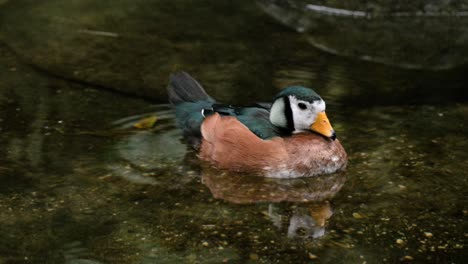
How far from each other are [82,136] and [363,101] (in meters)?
2.33

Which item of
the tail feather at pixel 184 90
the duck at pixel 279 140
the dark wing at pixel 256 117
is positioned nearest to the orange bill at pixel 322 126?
the duck at pixel 279 140

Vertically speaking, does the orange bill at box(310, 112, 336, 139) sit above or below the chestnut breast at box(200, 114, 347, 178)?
above

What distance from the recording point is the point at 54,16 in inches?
375

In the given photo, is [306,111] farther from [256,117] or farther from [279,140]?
[256,117]

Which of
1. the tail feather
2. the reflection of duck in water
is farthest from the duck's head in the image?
the tail feather

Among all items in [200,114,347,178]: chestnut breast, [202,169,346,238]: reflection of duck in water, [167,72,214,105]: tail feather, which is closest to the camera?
[202,169,346,238]: reflection of duck in water

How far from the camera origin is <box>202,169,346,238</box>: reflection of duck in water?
5383 millimetres

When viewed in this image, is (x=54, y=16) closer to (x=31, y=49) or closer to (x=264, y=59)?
(x=31, y=49)

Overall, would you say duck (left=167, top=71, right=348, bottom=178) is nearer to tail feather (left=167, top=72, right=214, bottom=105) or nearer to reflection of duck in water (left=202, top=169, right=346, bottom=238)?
reflection of duck in water (left=202, top=169, right=346, bottom=238)

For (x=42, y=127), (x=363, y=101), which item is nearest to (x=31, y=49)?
(x=42, y=127)

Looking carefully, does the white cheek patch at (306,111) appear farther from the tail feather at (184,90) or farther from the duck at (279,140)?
the tail feather at (184,90)

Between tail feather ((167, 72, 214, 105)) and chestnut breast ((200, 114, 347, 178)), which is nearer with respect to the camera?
chestnut breast ((200, 114, 347, 178))

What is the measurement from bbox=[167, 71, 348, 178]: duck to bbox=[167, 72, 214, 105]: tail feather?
0.50 m

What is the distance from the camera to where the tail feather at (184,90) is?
686 centimetres
